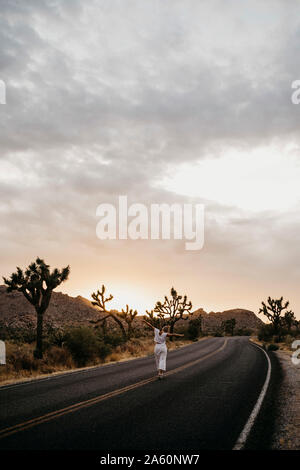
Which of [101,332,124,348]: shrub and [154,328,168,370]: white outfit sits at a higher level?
[154,328,168,370]: white outfit

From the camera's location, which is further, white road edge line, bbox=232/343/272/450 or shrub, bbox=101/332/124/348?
shrub, bbox=101/332/124/348

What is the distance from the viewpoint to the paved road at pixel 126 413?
533cm

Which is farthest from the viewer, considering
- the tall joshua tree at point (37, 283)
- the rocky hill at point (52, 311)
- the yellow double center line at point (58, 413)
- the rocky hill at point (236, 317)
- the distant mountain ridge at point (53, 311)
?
the rocky hill at point (236, 317)

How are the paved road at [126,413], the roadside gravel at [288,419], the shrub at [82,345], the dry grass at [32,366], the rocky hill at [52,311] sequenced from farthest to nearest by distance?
the rocky hill at [52,311] → the shrub at [82,345] → the dry grass at [32,366] → the roadside gravel at [288,419] → the paved road at [126,413]

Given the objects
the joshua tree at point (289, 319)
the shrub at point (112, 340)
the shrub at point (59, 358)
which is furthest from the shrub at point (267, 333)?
the shrub at point (59, 358)

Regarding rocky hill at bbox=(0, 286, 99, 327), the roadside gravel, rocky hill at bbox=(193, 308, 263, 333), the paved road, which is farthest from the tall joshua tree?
rocky hill at bbox=(193, 308, 263, 333)

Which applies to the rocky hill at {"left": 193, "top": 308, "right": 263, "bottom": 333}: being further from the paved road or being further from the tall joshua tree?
the paved road

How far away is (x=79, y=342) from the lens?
18797mm

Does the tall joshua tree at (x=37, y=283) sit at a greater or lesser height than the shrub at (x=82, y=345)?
greater

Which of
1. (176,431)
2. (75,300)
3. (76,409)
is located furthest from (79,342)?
(75,300)

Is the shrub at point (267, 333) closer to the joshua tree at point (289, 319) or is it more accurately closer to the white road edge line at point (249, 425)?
the joshua tree at point (289, 319)

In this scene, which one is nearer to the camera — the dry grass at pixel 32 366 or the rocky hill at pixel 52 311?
the dry grass at pixel 32 366

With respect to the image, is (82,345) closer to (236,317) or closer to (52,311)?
(52,311)

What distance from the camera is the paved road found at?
5328 mm
